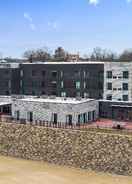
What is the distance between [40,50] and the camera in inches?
4518

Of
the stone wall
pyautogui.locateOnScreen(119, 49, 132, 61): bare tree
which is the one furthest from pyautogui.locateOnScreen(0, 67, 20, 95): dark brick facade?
pyautogui.locateOnScreen(119, 49, 132, 61): bare tree

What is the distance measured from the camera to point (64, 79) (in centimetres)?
6025

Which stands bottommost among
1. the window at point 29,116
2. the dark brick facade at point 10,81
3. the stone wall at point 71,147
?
the stone wall at point 71,147

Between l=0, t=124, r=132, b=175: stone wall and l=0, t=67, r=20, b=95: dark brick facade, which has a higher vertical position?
l=0, t=67, r=20, b=95: dark brick facade

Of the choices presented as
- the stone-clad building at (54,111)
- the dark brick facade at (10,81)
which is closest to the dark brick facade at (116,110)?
the stone-clad building at (54,111)

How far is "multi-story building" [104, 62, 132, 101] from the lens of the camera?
55.5 metres

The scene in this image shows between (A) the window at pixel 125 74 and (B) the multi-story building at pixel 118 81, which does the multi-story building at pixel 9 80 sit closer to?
(B) the multi-story building at pixel 118 81

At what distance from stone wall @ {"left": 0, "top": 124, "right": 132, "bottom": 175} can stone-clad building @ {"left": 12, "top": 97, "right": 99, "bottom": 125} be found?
232 inches

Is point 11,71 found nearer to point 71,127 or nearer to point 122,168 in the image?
point 71,127

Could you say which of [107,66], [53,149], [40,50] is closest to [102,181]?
[53,149]

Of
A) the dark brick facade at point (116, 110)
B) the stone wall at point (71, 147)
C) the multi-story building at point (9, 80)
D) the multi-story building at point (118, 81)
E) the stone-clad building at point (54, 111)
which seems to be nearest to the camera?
the stone wall at point (71, 147)

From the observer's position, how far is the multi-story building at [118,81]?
55500 mm

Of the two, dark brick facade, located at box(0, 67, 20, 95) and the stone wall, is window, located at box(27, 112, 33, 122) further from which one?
dark brick facade, located at box(0, 67, 20, 95)

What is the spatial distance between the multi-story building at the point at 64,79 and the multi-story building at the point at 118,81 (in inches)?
39.0
